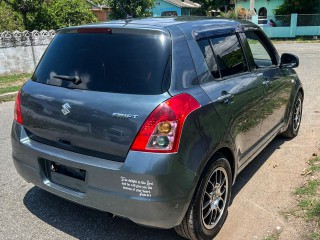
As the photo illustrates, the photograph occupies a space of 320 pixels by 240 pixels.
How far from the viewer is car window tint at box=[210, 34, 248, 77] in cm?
331

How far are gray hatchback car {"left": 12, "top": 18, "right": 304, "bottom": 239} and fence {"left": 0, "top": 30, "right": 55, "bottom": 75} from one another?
362 inches

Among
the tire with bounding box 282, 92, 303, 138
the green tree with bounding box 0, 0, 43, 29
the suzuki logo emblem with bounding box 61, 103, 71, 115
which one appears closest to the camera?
the suzuki logo emblem with bounding box 61, 103, 71, 115

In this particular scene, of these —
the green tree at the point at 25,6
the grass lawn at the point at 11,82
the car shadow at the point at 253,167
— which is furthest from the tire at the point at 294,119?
the green tree at the point at 25,6

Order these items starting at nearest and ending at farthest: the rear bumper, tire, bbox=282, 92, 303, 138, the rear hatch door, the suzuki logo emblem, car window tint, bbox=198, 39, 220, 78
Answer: the rear bumper < the rear hatch door < the suzuki logo emblem < car window tint, bbox=198, 39, 220, 78 < tire, bbox=282, 92, 303, 138

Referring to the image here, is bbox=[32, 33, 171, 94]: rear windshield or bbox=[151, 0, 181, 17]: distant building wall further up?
bbox=[151, 0, 181, 17]: distant building wall

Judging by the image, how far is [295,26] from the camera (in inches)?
1137

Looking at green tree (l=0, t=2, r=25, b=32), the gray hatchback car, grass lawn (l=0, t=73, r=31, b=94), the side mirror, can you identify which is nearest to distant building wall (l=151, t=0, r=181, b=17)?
green tree (l=0, t=2, r=25, b=32)

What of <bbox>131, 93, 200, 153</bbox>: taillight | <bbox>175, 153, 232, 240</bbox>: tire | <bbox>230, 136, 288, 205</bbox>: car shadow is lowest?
<bbox>230, 136, 288, 205</bbox>: car shadow

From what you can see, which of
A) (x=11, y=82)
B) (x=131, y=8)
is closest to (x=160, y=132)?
(x=11, y=82)

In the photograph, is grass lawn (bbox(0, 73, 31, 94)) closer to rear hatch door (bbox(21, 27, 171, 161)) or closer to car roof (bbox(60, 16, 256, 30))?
rear hatch door (bbox(21, 27, 171, 161))

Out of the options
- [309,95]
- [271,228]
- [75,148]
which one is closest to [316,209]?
[271,228]

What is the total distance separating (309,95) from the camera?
8438 mm

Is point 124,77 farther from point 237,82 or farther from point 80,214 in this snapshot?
point 80,214

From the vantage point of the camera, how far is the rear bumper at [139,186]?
2492 millimetres
